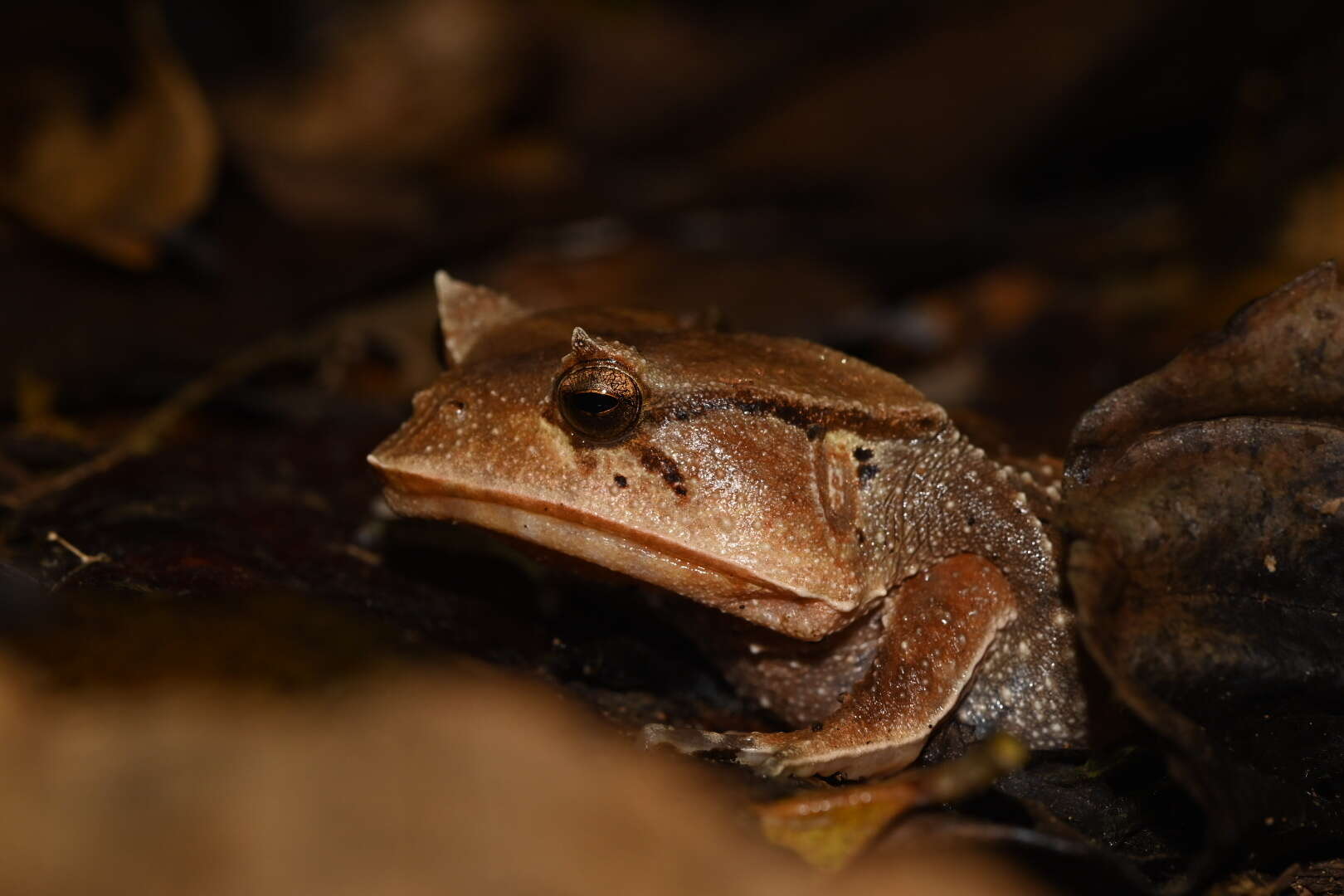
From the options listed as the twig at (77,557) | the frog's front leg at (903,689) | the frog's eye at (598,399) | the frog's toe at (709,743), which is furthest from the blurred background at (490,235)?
the frog's eye at (598,399)

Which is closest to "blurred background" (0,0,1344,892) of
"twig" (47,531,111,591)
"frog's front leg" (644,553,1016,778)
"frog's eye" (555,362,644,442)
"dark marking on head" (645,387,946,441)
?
"twig" (47,531,111,591)

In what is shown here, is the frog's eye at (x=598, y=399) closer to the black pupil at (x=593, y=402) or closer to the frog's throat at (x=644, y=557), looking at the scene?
the black pupil at (x=593, y=402)

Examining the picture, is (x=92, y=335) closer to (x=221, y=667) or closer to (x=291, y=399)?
(x=291, y=399)

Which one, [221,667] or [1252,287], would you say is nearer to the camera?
[221,667]

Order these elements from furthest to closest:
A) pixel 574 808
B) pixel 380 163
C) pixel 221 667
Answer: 1. pixel 380 163
2. pixel 221 667
3. pixel 574 808

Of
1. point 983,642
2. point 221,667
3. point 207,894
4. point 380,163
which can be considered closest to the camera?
point 207,894

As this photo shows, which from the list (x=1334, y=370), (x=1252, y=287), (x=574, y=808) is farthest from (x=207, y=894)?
(x=1252, y=287)

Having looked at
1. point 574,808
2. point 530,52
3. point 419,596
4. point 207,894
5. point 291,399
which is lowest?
point 207,894
